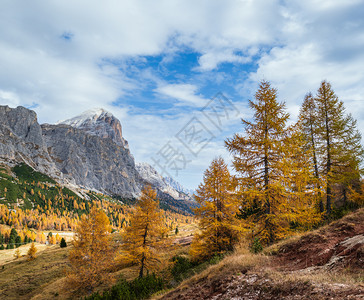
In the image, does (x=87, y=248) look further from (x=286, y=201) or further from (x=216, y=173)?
(x=286, y=201)

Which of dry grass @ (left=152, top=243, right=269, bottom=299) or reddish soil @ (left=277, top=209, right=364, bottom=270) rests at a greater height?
reddish soil @ (left=277, top=209, right=364, bottom=270)

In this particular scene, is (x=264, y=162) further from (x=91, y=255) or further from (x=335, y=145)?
(x=91, y=255)

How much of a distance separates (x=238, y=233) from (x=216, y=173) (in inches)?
207

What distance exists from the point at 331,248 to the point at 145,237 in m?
17.3

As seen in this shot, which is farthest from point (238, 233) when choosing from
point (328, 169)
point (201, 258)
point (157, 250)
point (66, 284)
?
point (66, 284)

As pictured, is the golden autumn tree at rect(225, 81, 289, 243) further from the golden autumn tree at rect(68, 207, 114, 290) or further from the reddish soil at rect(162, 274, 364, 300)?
the golden autumn tree at rect(68, 207, 114, 290)

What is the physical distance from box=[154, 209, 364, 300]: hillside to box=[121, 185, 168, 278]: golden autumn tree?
12.0 metres

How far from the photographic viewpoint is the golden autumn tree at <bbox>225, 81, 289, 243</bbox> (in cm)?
1355

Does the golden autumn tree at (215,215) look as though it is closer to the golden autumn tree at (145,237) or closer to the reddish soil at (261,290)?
the golden autumn tree at (145,237)

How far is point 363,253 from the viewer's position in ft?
20.3

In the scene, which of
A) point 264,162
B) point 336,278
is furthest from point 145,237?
point 336,278

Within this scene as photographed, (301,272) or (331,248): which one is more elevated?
(331,248)

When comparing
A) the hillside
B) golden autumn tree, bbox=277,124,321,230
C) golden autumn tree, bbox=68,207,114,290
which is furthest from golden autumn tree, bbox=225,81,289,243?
golden autumn tree, bbox=68,207,114,290

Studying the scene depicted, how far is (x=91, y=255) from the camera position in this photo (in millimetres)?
23812
